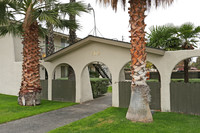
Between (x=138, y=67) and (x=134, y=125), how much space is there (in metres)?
2.24

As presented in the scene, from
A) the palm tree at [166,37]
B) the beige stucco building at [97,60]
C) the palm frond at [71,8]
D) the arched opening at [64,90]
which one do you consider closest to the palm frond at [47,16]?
the palm frond at [71,8]

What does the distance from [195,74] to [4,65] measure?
2290 cm

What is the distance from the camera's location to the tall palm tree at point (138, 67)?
664cm

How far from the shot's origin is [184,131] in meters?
5.61

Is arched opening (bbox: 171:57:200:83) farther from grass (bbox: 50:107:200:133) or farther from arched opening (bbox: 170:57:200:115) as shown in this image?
grass (bbox: 50:107:200:133)

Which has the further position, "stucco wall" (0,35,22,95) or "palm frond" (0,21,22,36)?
"stucco wall" (0,35,22,95)

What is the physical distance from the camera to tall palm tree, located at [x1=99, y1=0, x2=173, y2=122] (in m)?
6.64

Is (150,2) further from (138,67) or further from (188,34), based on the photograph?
(188,34)

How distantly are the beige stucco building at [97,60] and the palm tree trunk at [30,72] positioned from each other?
154 cm

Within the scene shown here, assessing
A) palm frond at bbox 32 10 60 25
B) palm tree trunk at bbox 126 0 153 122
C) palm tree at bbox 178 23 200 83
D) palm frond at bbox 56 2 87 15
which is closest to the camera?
palm tree trunk at bbox 126 0 153 122

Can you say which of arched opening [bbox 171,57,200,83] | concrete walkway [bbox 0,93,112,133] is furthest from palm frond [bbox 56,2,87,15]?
arched opening [bbox 171,57,200,83]

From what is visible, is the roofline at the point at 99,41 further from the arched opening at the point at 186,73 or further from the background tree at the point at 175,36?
the background tree at the point at 175,36

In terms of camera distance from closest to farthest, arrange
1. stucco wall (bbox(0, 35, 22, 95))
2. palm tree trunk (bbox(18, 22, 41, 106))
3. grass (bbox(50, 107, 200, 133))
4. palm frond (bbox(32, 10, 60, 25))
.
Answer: grass (bbox(50, 107, 200, 133))
palm frond (bbox(32, 10, 60, 25))
palm tree trunk (bbox(18, 22, 41, 106))
stucco wall (bbox(0, 35, 22, 95))

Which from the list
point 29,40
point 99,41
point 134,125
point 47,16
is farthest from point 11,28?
point 134,125
